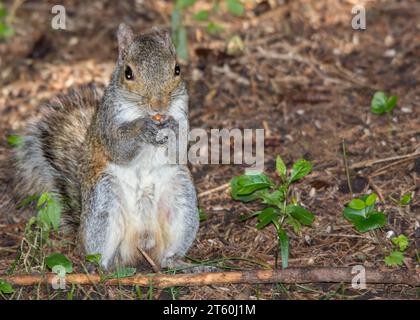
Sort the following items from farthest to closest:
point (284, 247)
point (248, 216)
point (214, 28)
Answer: point (214, 28) → point (248, 216) → point (284, 247)

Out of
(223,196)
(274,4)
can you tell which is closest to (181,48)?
(274,4)

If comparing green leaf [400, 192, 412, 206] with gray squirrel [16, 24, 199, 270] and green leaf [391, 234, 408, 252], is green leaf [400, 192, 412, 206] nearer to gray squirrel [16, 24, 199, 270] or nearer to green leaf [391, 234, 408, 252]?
green leaf [391, 234, 408, 252]

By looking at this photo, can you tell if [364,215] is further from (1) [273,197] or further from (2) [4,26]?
(2) [4,26]

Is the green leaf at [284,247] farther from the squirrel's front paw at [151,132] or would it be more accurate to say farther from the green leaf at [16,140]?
the green leaf at [16,140]

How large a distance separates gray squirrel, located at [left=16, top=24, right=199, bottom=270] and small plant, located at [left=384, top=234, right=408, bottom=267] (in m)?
0.88

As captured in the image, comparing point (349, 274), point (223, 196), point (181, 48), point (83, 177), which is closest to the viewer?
point (349, 274)

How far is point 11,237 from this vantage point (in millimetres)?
3742

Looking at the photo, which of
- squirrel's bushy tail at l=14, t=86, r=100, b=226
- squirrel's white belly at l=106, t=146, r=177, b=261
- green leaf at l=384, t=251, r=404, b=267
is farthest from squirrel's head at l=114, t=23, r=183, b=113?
green leaf at l=384, t=251, r=404, b=267

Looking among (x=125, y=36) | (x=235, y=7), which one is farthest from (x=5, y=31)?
(x=125, y=36)

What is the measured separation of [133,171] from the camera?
3.31 m

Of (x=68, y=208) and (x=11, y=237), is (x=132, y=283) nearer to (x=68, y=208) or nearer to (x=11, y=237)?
(x=68, y=208)

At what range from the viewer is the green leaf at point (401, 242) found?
10.8 feet

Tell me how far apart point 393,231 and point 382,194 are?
0.96ft

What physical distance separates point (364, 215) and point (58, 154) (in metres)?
1.49
